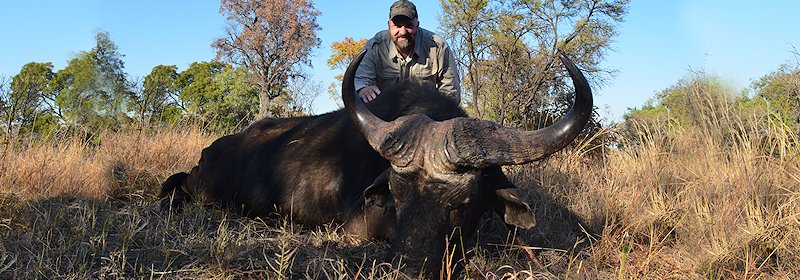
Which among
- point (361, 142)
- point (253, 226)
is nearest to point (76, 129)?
point (253, 226)

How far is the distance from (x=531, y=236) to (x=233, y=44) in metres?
33.7

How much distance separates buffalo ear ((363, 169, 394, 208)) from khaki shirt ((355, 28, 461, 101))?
9.06ft

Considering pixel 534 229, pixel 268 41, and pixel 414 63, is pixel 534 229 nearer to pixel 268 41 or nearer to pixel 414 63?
pixel 414 63

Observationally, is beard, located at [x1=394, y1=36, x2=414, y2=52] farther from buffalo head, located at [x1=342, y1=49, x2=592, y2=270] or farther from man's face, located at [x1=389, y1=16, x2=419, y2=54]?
buffalo head, located at [x1=342, y1=49, x2=592, y2=270]

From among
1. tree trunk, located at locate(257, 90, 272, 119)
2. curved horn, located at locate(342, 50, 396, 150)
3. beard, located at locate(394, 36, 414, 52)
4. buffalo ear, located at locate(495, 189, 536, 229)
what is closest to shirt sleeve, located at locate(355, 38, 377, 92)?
beard, located at locate(394, 36, 414, 52)

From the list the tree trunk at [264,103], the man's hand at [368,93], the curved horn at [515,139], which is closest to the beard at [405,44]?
the man's hand at [368,93]

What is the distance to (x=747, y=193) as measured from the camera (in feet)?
13.7

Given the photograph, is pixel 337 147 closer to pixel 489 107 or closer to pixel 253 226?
pixel 253 226

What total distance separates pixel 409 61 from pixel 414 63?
0.08 metres

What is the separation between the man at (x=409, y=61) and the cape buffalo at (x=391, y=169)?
111 centimetres

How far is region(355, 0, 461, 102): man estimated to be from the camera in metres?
5.70

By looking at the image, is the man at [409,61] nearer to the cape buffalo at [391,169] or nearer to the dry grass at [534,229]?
the cape buffalo at [391,169]

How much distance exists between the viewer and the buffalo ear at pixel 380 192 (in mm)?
3043

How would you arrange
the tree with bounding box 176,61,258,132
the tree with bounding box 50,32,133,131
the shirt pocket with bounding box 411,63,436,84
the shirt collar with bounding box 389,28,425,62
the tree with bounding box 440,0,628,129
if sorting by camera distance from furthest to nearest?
the tree with bounding box 176,61,258,132, the tree with bounding box 50,32,133,131, the tree with bounding box 440,0,628,129, the shirt pocket with bounding box 411,63,436,84, the shirt collar with bounding box 389,28,425,62
